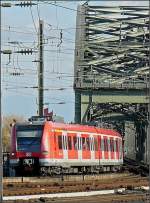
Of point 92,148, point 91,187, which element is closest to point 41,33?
point 92,148

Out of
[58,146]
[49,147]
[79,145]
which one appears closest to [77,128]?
[79,145]

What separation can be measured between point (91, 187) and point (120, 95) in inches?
1481

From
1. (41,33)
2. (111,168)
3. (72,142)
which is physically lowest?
(111,168)

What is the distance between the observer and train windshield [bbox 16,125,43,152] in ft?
105

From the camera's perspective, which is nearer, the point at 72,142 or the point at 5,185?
the point at 5,185

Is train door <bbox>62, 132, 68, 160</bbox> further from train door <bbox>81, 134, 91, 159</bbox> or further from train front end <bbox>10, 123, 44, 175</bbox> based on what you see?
train door <bbox>81, 134, 91, 159</bbox>

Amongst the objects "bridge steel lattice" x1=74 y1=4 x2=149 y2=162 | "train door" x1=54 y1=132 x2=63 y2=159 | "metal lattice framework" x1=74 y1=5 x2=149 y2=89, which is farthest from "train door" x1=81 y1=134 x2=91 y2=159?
"metal lattice framework" x1=74 y1=5 x2=149 y2=89

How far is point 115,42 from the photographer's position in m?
76.4

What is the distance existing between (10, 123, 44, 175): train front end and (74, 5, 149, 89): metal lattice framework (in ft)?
125

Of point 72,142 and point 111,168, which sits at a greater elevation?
point 72,142

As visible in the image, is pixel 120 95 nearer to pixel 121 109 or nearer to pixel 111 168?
pixel 121 109

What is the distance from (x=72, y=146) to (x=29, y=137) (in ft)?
9.85

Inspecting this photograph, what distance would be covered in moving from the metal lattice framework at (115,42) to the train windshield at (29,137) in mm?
38085

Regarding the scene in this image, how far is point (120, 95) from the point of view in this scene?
6347 centimetres
